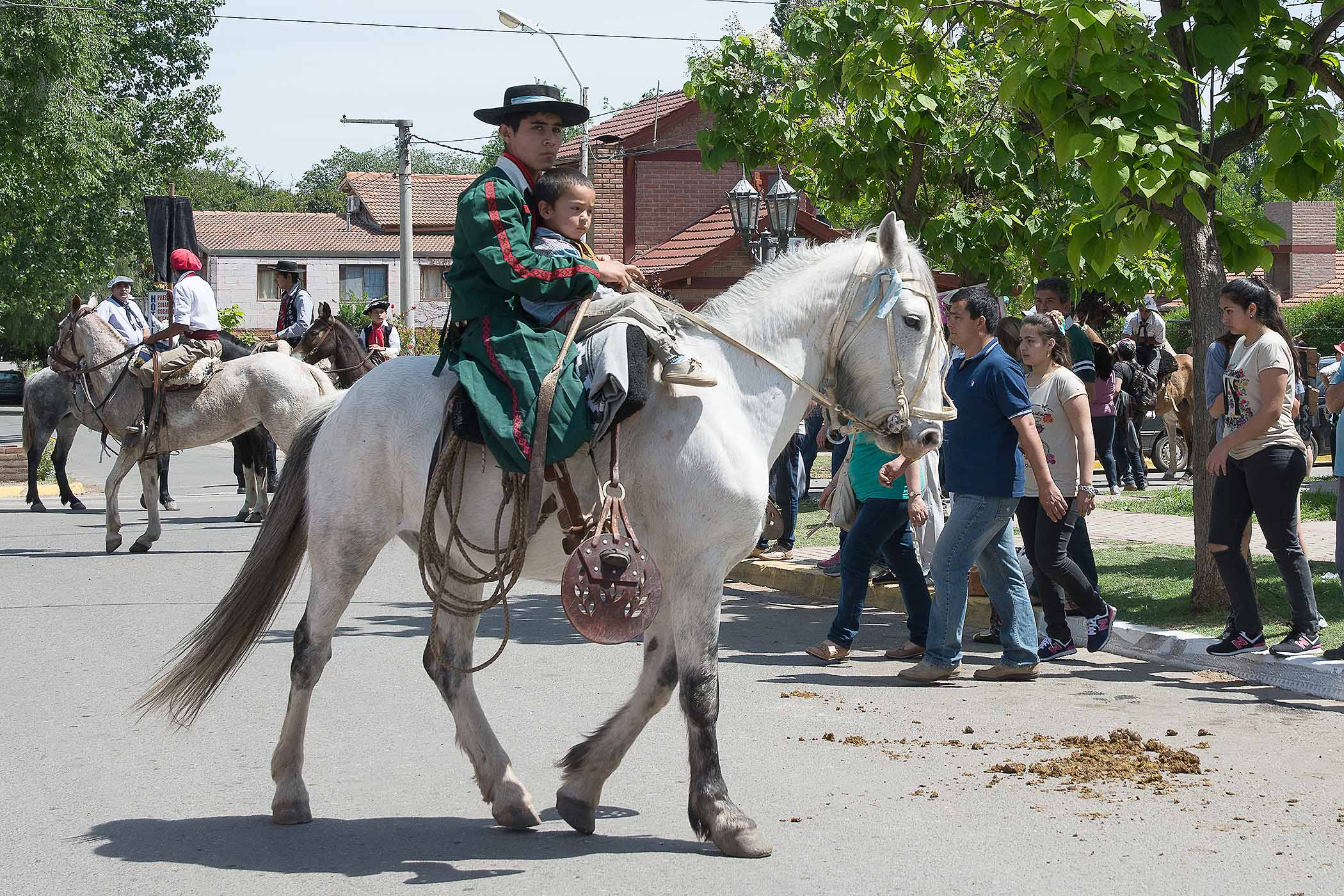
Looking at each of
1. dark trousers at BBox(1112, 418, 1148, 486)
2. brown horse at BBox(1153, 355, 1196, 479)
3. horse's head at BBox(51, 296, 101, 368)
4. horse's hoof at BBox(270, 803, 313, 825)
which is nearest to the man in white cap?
brown horse at BBox(1153, 355, 1196, 479)

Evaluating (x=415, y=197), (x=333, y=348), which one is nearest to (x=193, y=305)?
(x=333, y=348)

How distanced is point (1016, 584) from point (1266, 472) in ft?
5.06

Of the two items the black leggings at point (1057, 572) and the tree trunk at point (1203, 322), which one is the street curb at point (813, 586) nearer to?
the black leggings at point (1057, 572)

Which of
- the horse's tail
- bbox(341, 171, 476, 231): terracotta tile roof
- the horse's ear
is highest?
bbox(341, 171, 476, 231): terracotta tile roof

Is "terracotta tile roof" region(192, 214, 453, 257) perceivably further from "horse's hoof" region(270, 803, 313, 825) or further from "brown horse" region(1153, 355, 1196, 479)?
"horse's hoof" region(270, 803, 313, 825)

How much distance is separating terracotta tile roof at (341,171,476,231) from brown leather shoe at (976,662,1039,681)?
6033 cm

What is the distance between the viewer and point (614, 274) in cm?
516

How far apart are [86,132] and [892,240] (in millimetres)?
28077

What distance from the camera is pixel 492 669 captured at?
8.17 m

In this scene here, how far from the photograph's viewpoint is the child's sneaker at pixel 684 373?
191 inches

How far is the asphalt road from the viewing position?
465 centimetres

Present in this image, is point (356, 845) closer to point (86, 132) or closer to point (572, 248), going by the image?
point (572, 248)

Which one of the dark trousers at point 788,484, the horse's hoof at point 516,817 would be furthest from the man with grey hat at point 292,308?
the horse's hoof at point 516,817

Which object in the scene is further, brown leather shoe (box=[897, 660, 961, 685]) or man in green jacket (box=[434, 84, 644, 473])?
brown leather shoe (box=[897, 660, 961, 685])
